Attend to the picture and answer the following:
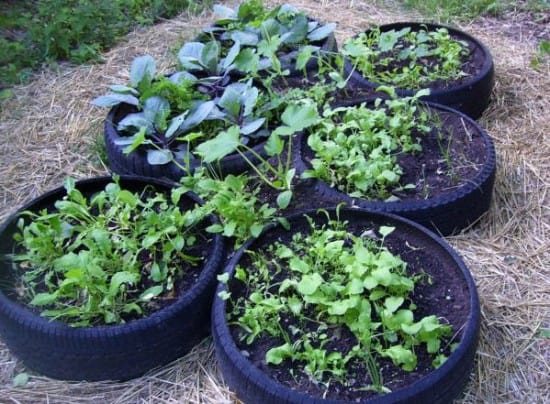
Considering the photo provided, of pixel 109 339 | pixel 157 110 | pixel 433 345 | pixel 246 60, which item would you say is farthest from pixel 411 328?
pixel 246 60

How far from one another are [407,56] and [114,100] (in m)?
1.54

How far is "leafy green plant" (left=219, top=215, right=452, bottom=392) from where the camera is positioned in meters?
2.14

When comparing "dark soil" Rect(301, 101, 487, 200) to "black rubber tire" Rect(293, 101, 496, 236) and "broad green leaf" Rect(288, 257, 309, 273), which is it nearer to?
"black rubber tire" Rect(293, 101, 496, 236)

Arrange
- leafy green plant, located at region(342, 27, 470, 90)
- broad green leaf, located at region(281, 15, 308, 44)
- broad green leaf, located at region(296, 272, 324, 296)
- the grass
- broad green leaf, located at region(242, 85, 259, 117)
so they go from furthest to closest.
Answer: the grass → broad green leaf, located at region(281, 15, 308, 44) → leafy green plant, located at region(342, 27, 470, 90) → broad green leaf, located at region(242, 85, 259, 117) → broad green leaf, located at region(296, 272, 324, 296)

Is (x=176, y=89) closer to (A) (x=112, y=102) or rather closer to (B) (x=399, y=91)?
(A) (x=112, y=102)

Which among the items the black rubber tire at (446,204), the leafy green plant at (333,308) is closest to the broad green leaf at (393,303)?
the leafy green plant at (333,308)

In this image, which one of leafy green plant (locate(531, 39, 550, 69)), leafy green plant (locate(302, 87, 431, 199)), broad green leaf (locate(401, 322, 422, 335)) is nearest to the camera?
broad green leaf (locate(401, 322, 422, 335))

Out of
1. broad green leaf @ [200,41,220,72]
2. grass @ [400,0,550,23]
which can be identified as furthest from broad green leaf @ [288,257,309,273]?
grass @ [400,0,550,23]

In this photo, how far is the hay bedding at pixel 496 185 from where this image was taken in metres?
2.34

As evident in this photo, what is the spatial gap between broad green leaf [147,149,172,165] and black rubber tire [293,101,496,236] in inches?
21.8

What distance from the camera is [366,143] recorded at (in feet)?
9.87

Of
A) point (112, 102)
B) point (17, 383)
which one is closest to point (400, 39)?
point (112, 102)

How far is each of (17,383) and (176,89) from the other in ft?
4.98

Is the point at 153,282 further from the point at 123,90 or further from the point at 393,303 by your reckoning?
the point at 123,90
